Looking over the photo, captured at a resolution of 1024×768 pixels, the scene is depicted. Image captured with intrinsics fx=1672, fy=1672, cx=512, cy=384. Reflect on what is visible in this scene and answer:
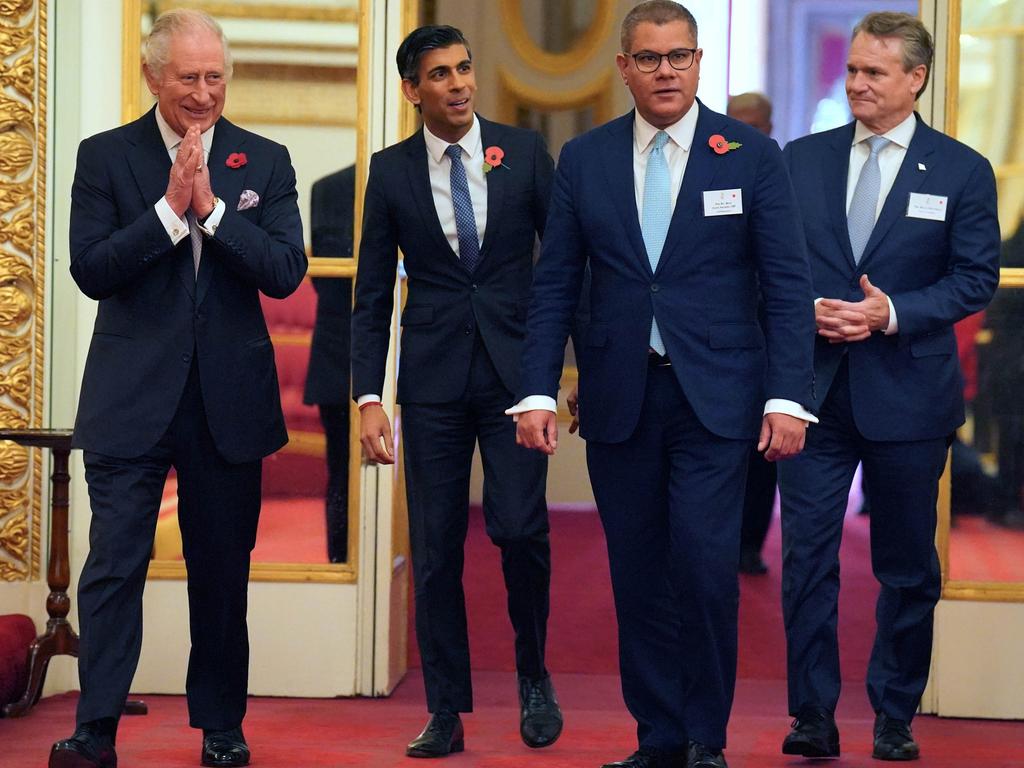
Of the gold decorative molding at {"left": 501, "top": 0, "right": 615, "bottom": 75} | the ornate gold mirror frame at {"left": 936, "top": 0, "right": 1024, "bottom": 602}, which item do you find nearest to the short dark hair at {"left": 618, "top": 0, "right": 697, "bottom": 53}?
the ornate gold mirror frame at {"left": 936, "top": 0, "right": 1024, "bottom": 602}

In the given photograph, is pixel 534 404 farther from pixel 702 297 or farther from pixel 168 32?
pixel 168 32

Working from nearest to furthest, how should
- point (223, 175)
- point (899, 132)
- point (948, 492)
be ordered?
1. point (223, 175)
2. point (899, 132)
3. point (948, 492)

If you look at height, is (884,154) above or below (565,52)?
below

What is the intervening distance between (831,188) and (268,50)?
1.77 meters

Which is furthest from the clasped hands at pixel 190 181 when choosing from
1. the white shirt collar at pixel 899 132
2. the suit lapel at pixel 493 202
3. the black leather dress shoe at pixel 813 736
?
the black leather dress shoe at pixel 813 736

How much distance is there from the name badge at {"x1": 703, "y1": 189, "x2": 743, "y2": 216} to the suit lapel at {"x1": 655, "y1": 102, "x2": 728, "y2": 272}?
2 cm

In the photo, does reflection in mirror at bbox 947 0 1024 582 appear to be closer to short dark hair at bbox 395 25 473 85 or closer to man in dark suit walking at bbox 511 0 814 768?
man in dark suit walking at bbox 511 0 814 768

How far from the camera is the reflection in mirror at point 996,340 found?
186 inches

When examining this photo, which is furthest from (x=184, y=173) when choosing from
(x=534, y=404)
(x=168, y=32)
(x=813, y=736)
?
(x=813, y=736)

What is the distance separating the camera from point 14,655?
4.55m

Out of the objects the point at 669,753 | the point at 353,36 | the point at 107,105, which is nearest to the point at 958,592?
the point at 669,753

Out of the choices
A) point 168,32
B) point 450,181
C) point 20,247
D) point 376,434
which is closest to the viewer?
point 168,32

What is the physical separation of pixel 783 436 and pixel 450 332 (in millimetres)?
925

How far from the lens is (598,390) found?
3.58 meters
